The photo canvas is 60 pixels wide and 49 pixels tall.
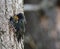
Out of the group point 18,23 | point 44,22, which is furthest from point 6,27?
point 44,22

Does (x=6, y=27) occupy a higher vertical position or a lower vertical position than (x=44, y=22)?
higher

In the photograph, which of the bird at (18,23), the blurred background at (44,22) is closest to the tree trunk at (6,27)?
the bird at (18,23)

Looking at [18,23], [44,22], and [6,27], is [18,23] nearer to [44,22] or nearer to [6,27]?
[6,27]

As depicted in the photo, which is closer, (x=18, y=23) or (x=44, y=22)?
(x=18, y=23)

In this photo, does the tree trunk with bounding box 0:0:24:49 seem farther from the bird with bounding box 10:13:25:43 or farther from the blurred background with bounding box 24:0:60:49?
the blurred background with bounding box 24:0:60:49

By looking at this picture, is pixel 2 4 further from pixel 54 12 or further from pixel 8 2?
pixel 54 12

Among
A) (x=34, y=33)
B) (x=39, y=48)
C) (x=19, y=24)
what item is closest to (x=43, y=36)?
(x=34, y=33)
